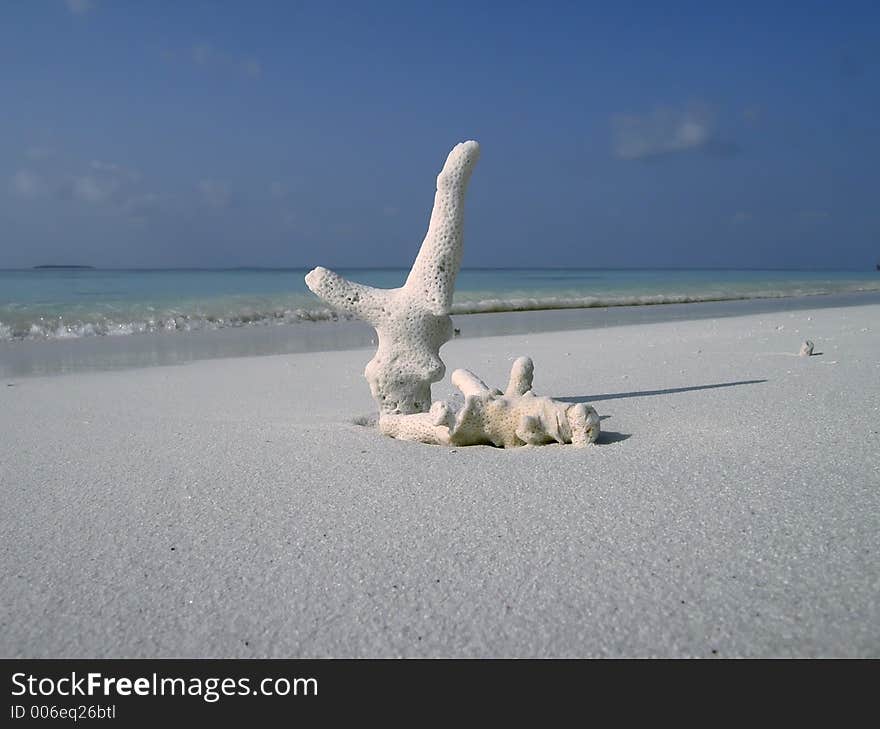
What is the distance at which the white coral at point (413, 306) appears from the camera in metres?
3.57

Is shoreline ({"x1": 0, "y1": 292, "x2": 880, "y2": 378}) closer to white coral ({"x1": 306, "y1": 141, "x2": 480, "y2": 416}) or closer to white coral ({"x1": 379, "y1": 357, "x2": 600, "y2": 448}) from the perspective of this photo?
white coral ({"x1": 306, "y1": 141, "x2": 480, "y2": 416})

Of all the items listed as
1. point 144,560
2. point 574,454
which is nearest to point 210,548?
point 144,560

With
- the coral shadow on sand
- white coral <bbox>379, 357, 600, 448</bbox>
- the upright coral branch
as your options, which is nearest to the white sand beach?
white coral <bbox>379, 357, 600, 448</bbox>

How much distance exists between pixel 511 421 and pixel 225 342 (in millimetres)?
6982

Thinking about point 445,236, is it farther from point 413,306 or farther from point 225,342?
point 225,342

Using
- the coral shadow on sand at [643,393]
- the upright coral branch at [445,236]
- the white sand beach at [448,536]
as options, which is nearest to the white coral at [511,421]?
the white sand beach at [448,536]

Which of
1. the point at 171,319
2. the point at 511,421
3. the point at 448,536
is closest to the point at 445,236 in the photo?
the point at 511,421

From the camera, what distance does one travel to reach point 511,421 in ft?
9.96

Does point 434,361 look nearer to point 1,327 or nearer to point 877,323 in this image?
point 877,323

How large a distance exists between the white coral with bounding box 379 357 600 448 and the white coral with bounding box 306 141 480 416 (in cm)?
51

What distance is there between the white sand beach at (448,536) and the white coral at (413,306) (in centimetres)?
35

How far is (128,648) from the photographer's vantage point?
60.6 inches

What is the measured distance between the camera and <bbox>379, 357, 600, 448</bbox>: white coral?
293 cm
